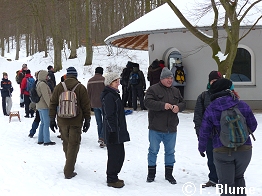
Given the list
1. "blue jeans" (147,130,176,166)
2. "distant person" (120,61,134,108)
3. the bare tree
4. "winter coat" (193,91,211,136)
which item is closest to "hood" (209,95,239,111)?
"winter coat" (193,91,211,136)

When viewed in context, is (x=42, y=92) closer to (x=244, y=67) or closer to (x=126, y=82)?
(x=126, y=82)

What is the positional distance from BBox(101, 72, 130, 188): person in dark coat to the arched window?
7.64 metres

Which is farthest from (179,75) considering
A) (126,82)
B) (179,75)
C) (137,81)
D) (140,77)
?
(126,82)

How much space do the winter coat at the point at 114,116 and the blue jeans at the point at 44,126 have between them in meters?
3.02

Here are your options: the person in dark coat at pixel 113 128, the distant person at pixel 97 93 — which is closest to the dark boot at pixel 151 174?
the person in dark coat at pixel 113 128

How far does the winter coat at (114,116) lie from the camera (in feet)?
17.5

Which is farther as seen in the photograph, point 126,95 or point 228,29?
point 126,95

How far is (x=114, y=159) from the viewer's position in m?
5.46

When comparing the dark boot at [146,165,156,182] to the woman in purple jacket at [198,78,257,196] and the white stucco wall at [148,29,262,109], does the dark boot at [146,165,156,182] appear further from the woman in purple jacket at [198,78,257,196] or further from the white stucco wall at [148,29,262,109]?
the white stucco wall at [148,29,262,109]

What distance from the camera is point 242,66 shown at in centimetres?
1208

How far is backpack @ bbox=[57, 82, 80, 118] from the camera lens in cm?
576

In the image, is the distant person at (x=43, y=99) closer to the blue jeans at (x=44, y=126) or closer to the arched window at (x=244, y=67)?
the blue jeans at (x=44, y=126)

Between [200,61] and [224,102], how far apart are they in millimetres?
8555

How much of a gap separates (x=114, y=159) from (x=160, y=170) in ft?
4.02
